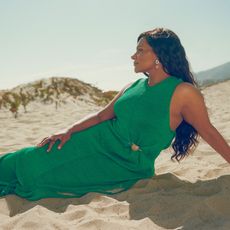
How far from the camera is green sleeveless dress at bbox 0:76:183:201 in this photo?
2.96 meters

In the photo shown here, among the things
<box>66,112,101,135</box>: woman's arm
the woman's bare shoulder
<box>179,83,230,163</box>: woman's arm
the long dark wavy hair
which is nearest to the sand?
<box>179,83,230,163</box>: woman's arm

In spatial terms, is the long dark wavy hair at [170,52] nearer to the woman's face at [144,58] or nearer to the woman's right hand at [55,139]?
the woman's face at [144,58]

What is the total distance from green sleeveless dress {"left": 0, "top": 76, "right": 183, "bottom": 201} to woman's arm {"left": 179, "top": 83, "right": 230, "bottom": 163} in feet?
0.37

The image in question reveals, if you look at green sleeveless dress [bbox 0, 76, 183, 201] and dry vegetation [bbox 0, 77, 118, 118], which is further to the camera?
dry vegetation [bbox 0, 77, 118, 118]

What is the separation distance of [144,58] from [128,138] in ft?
2.01

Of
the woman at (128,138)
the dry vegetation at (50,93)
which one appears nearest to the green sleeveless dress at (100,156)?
the woman at (128,138)

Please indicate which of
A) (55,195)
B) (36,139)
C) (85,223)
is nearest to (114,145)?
(55,195)

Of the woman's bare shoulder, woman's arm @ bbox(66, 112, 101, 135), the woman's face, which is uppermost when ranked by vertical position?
the woman's face

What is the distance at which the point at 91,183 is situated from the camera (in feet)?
9.98

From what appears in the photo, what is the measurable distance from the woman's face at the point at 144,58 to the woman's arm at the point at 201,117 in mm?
307

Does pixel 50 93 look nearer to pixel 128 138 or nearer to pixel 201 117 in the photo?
pixel 128 138

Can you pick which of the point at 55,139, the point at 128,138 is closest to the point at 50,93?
the point at 55,139

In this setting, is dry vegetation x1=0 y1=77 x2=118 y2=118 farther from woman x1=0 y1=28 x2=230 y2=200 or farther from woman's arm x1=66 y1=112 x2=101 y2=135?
woman x1=0 y1=28 x2=230 y2=200

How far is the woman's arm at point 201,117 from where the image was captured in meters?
2.86
